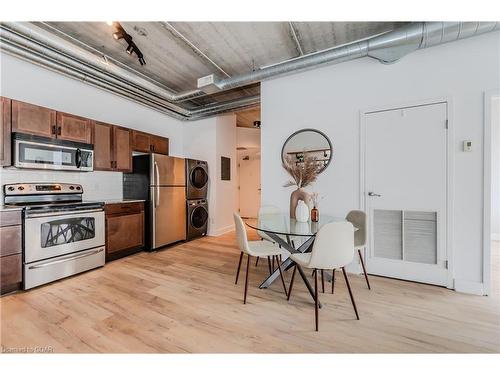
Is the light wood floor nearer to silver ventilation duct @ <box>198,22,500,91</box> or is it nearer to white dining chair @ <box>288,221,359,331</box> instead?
white dining chair @ <box>288,221,359,331</box>

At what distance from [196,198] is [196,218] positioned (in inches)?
16.3

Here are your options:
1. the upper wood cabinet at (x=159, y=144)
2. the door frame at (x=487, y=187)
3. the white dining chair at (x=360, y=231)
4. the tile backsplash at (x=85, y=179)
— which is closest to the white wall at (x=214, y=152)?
the upper wood cabinet at (x=159, y=144)

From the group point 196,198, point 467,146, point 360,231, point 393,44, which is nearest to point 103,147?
point 196,198

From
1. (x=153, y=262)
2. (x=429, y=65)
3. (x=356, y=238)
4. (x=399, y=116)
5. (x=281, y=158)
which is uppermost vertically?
(x=429, y=65)

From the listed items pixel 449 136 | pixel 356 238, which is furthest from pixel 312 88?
pixel 356 238

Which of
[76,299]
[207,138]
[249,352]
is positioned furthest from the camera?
[207,138]

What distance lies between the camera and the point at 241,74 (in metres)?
3.42

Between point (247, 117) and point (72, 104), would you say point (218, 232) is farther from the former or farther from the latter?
point (72, 104)

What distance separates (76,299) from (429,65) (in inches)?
177

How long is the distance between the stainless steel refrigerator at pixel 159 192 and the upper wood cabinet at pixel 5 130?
62.6 inches

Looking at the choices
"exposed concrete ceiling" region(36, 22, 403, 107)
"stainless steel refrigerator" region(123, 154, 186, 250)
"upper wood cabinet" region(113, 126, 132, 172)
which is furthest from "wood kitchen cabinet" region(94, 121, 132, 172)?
"exposed concrete ceiling" region(36, 22, 403, 107)

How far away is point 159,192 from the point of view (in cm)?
379
